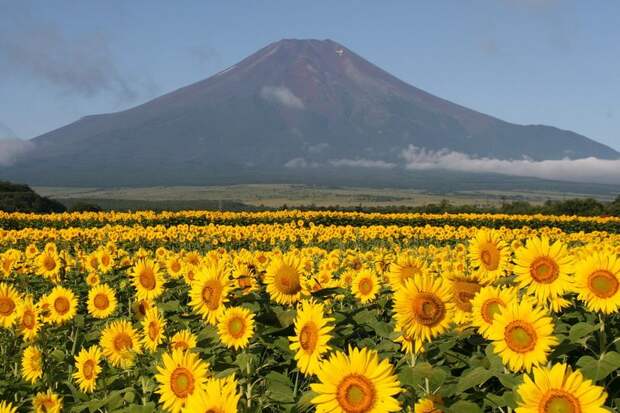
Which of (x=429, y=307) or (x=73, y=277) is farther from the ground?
(x=429, y=307)

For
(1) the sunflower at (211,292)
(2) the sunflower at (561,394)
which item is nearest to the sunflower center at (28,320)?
(1) the sunflower at (211,292)

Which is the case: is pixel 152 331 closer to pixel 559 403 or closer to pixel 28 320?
pixel 28 320

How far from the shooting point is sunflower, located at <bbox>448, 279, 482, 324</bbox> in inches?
145

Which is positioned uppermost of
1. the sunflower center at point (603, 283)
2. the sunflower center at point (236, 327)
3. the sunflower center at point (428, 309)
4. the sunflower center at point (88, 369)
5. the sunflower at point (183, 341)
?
the sunflower center at point (603, 283)

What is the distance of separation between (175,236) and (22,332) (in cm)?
1584

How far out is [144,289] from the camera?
533 centimetres

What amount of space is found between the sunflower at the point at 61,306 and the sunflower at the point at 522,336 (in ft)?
10.8

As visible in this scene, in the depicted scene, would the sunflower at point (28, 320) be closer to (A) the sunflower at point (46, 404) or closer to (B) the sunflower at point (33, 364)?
(B) the sunflower at point (33, 364)

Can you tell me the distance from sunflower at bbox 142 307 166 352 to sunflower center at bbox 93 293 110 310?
3.94 ft

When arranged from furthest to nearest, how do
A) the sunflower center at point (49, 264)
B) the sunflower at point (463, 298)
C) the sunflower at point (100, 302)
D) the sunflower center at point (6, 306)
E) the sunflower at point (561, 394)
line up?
the sunflower center at point (49, 264) < the sunflower at point (100, 302) < the sunflower center at point (6, 306) < the sunflower at point (463, 298) < the sunflower at point (561, 394)

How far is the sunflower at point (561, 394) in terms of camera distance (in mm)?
2373

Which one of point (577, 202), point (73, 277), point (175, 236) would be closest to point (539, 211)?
point (577, 202)

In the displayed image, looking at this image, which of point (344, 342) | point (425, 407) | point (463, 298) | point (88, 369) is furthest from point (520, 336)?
point (88, 369)

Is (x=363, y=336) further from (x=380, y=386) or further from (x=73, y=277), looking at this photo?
(x=73, y=277)
